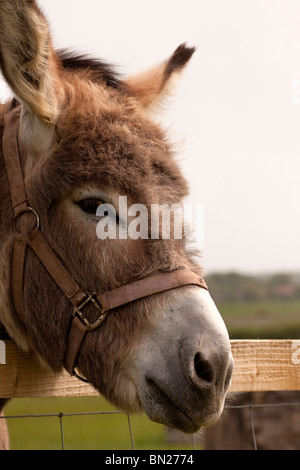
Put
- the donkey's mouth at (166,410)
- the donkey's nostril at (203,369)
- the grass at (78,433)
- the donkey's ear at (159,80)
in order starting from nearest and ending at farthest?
1. the donkey's nostril at (203,369)
2. the donkey's mouth at (166,410)
3. the donkey's ear at (159,80)
4. the grass at (78,433)

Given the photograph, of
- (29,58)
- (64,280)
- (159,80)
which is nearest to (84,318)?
(64,280)

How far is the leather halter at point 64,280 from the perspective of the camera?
3035 mm

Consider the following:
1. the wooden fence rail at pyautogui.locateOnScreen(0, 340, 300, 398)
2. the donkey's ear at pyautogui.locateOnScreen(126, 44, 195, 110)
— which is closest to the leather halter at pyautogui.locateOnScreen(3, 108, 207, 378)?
the wooden fence rail at pyautogui.locateOnScreen(0, 340, 300, 398)

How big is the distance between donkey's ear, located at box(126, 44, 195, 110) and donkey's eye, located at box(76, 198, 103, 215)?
1067 millimetres

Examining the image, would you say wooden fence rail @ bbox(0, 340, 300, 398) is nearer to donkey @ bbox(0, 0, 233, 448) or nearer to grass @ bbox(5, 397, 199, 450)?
donkey @ bbox(0, 0, 233, 448)

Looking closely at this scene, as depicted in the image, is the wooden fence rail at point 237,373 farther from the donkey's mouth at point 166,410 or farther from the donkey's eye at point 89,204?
the donkey's eye at point 89,204

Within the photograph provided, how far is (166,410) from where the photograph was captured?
2939 millimetres

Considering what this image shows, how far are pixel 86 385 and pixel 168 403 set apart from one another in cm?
73

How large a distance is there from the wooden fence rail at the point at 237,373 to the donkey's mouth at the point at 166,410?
0.64 meters

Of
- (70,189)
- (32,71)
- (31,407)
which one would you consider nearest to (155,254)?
(70,189)

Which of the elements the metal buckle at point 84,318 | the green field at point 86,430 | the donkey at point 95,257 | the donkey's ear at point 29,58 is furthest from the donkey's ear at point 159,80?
the green field at point 86,430
